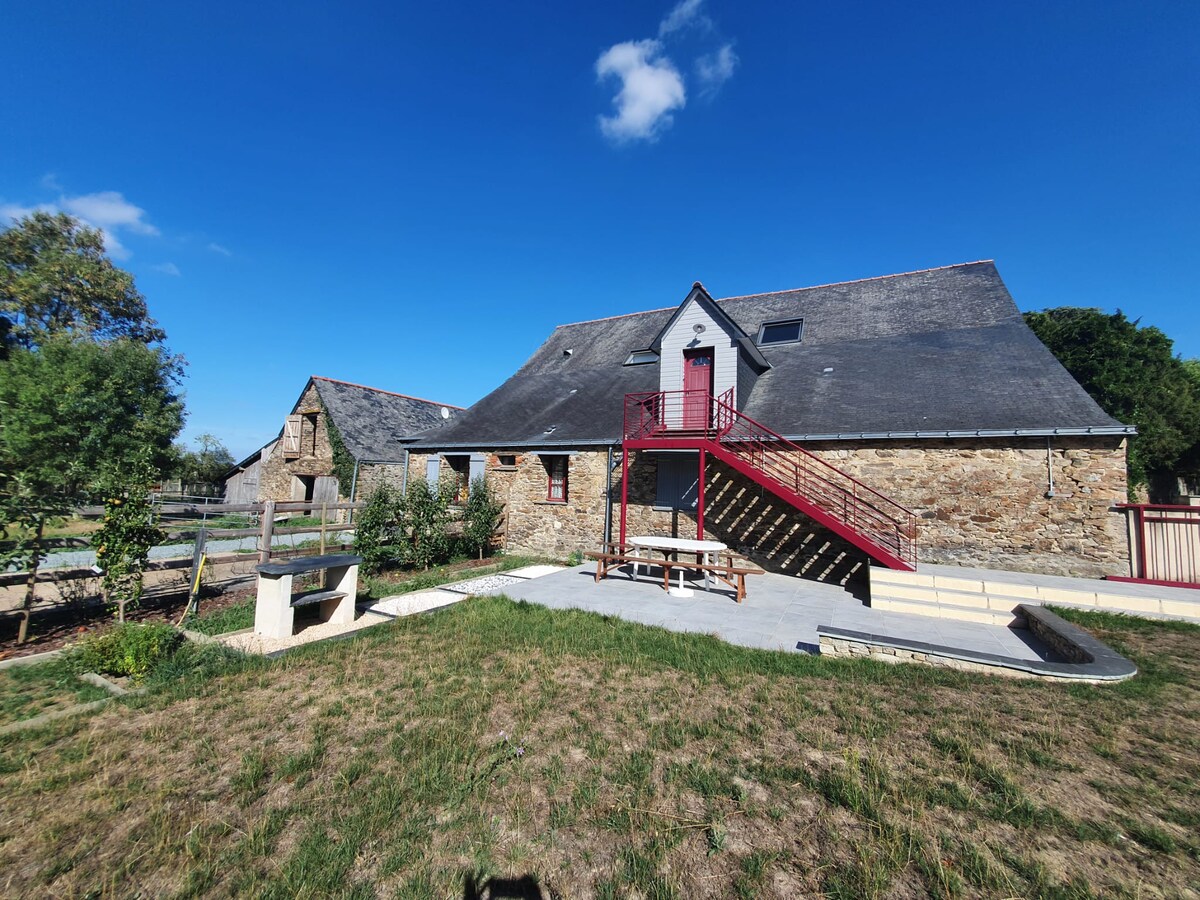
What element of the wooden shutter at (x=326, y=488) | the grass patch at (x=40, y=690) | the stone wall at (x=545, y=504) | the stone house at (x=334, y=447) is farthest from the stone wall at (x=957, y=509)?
the wooden shutter at (x=326, y=488)

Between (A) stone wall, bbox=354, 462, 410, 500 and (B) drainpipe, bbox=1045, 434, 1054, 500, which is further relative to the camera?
(A) stone wall, bbox=354, 462, 410, 500

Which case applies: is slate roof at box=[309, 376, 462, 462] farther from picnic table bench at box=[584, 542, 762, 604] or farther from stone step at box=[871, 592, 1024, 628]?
stone step at box=[871, 592, 1024, 628]

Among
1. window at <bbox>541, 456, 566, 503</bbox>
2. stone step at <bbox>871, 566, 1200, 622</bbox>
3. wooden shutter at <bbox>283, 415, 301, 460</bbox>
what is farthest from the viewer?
wooden shutter at <bbox>283, 415, 301, 460</bbox>

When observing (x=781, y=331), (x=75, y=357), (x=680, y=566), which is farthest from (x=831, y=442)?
(x=75, y=357)

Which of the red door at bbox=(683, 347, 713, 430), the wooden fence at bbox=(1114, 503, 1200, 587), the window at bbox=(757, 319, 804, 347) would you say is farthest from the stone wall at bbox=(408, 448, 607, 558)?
the wooden fence at bbox=(1114, 503, 1200, 587)

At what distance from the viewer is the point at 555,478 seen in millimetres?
13047

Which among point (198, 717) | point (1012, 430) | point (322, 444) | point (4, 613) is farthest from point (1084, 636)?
point (322, 444)

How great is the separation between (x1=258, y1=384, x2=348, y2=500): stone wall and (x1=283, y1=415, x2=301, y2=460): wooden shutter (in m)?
0.19

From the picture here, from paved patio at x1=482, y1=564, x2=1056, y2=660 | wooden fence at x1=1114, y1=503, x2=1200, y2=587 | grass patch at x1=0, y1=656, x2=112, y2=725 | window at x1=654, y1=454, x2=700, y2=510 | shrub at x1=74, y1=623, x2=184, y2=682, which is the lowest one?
paved patio at x1=482, y1=564, x2=1056, y2=660

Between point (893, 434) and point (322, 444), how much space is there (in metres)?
20.2

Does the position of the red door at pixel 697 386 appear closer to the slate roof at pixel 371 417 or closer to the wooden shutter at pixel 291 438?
the slate roof at pixel 371 417

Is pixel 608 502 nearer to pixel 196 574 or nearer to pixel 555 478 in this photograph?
pixel 555 478

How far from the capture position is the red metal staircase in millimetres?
8906

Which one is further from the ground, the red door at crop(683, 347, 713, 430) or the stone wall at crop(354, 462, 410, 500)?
the red door at crop(683, 347, 713, 430)
